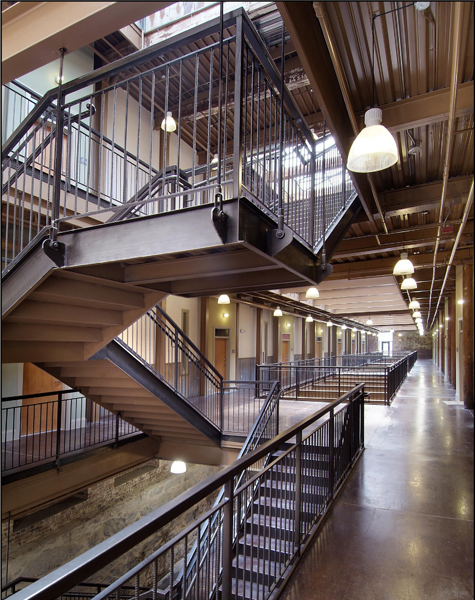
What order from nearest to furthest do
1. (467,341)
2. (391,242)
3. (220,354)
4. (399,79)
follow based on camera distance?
(399,79)
(391,242)
(467,341)
(220,354)

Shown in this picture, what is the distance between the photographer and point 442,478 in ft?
16.1

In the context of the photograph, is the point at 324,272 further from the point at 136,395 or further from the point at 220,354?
the point at 220,354

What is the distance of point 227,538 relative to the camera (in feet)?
7.04

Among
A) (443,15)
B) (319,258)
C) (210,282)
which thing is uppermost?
(443,15)

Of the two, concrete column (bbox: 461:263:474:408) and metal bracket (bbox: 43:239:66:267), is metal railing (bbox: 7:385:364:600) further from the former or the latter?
concrete column (bbox: 461:263:474:408)

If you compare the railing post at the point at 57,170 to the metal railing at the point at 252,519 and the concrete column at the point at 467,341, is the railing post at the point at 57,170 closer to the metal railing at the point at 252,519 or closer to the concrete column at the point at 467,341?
the metal railing at the point at 252,519

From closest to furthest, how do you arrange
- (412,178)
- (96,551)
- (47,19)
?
(96,551)
(47,19)
(412,178)

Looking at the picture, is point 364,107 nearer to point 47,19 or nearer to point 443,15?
point 443,15

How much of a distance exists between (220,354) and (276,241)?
37.3ft

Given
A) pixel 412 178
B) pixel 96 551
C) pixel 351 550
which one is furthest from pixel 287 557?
pixel 412 178

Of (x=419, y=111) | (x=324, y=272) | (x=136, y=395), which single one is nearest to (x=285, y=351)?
(x=136, y=395)

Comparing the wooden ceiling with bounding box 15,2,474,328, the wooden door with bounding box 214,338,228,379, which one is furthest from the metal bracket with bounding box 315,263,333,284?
the wooden door with bounding box 214,338,228,379

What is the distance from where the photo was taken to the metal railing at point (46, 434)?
5906 millimetres

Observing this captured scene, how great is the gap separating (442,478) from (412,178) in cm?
430
